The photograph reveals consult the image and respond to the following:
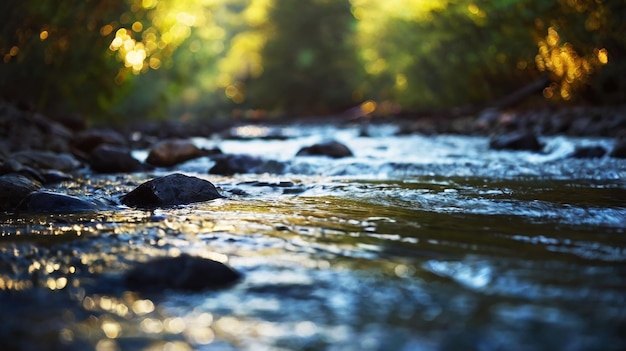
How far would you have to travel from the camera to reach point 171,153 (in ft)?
21.7

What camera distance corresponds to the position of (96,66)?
10961 millimetres

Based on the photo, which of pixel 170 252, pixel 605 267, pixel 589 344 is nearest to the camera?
pixel 589 344

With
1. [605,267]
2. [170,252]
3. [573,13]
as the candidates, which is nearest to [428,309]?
[605,267]

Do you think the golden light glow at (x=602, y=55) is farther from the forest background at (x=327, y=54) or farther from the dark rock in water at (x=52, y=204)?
the dark rock in water at (x=52, y=204)

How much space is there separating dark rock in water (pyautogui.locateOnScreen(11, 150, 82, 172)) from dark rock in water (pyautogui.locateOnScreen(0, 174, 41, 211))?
2190 millimetres

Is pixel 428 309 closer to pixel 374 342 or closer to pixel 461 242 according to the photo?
pixel 374 342

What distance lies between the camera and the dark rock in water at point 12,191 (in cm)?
352

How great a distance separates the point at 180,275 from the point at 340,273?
1.52 ft

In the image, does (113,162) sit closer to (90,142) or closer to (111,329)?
(90,142)

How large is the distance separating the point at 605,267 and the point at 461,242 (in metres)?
0.52

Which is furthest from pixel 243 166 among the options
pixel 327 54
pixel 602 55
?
pixel 327 54

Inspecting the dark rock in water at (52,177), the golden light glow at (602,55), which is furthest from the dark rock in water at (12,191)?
the golden light glow at (602,55)

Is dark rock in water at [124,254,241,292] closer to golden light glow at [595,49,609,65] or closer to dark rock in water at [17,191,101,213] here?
dark rock in water at [17,191,101,213]

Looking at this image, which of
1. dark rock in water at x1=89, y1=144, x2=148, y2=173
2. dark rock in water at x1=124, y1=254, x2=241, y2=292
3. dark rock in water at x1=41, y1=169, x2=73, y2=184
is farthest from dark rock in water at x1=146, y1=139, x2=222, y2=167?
dark rock in water at x1=124, y1=254, x2=241, y2=292
